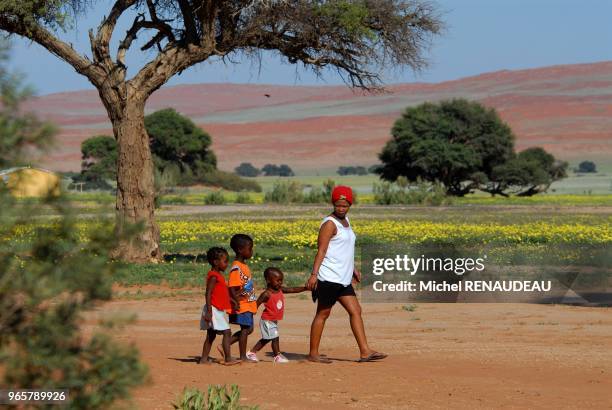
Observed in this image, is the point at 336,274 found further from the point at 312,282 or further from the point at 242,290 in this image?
the point at 242,290

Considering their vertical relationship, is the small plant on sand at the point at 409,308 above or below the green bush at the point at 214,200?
below

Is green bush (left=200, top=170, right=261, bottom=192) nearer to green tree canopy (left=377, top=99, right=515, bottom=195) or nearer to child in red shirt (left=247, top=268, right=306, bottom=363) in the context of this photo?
green tree canopy (left=377, top=99, right=515, bottom=195)

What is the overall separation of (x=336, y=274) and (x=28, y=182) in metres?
6.22

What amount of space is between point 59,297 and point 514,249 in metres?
22.7

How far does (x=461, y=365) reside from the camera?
11211mm

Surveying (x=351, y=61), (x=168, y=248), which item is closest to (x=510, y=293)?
(x=351, y=61)

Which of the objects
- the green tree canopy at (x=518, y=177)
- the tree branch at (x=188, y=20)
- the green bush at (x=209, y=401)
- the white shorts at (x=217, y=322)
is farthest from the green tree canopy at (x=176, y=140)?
the green bush at (x=209, y=401)

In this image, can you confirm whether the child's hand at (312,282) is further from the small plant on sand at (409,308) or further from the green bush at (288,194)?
the green bush at (288,194)

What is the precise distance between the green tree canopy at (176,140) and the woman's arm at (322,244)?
8984 cm

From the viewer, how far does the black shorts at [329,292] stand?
37.3ft

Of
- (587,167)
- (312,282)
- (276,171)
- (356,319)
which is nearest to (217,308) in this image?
(312,282)

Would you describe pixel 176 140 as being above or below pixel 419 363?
above

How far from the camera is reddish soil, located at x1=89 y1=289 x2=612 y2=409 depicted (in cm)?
930

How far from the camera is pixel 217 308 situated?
36.8ft
